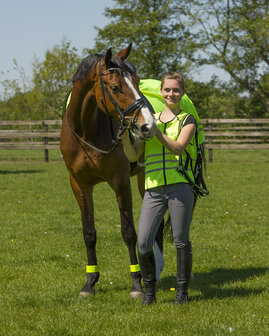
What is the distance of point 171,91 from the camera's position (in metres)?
4.33

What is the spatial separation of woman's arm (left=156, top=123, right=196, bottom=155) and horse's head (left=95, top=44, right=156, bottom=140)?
0.21m

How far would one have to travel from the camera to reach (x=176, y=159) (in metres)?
4.42

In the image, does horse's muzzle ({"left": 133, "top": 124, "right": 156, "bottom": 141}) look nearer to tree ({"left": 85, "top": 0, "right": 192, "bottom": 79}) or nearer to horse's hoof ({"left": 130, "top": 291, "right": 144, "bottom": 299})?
horse's hoof ({"left": 130, "top": 291, "right": 144, "bottom": 299})

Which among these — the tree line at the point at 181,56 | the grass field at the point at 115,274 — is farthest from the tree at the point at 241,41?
the grass field at the point at 115,274

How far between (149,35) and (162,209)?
3397 cm

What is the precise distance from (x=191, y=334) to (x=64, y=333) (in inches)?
38.5

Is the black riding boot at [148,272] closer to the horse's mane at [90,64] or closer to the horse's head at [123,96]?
the horse's head at [123,96]

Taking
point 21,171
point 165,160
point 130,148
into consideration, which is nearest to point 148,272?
point 165,160

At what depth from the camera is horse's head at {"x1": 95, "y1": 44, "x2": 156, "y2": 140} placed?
3.89 metres

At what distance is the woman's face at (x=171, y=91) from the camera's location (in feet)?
14.2

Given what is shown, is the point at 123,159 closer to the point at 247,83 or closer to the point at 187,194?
the point at 187,194

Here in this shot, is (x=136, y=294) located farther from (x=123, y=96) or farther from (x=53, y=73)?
(x=53, y=73)

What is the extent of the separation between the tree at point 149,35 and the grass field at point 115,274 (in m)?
25.9

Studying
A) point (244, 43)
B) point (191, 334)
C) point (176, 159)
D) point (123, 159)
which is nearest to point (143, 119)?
point (176, 159)
